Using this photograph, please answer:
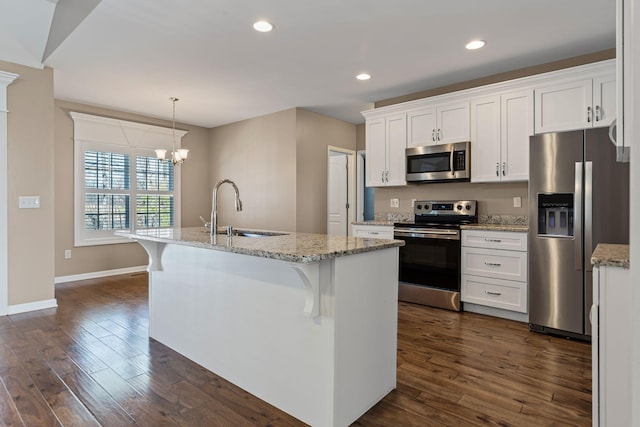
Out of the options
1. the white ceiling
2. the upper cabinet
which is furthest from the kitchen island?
the upper cabinet

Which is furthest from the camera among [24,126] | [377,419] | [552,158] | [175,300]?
[24,126]

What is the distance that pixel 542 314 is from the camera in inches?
123

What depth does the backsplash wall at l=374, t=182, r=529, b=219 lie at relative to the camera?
3857mm

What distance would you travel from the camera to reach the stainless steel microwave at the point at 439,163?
12.9 ft

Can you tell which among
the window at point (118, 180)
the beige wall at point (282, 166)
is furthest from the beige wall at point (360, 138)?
the window at point (118, 180)

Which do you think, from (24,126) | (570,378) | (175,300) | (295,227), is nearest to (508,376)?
(570,378)

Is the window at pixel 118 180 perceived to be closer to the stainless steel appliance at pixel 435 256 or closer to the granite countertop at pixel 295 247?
the granite countertop at pixel 295 247

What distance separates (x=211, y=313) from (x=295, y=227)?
9.83 ft

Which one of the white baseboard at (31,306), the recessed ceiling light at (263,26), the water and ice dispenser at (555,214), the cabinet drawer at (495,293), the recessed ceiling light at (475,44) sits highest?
the recessed ceiling light at (263,26)

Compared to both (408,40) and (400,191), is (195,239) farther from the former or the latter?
(400,191)

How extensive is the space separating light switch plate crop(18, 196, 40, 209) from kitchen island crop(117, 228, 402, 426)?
2.21 meters

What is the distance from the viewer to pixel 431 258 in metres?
3.88

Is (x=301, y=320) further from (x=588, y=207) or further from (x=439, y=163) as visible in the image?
(x=439, y=163)

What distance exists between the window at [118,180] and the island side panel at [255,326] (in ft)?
10.8
